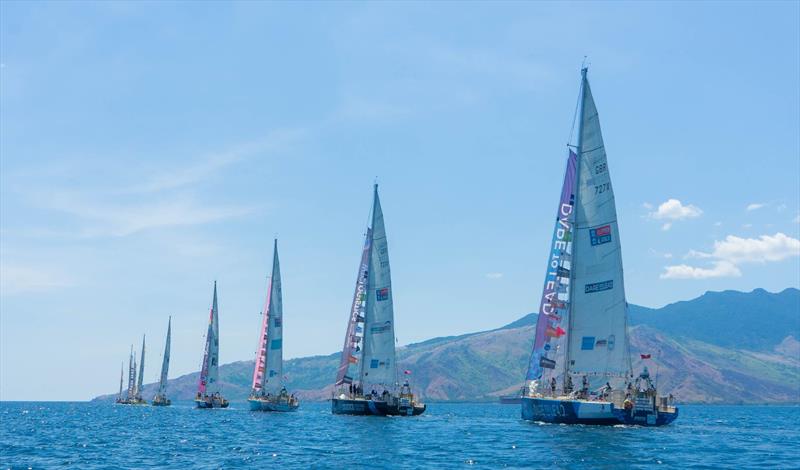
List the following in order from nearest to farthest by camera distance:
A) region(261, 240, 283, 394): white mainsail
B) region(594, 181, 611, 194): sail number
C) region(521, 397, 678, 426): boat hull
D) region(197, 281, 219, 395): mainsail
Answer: region(521, 397, 678, 426): boat hull → region(594, 181, 611, 194): sail number → region(261, 240, 283, 394): white mainsail → region(197, 281, 219, 395): mainsail

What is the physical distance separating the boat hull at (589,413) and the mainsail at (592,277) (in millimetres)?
3137

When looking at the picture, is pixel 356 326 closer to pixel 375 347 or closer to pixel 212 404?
pixel 375 347

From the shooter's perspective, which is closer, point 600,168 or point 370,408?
point 600,168

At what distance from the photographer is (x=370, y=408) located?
79.9 m

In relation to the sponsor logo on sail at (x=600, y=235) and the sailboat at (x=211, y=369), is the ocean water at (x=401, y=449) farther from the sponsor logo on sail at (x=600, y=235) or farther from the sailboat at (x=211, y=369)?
the sailboat at (x=211, y=369)

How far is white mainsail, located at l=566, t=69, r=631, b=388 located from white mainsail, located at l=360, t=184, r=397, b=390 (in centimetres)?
2395

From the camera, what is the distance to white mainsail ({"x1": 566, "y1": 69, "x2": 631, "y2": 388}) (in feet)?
206

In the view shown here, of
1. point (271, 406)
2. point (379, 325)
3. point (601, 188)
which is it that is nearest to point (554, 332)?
point (601, 188)

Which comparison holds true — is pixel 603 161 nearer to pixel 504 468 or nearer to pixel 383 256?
pixel 383 256

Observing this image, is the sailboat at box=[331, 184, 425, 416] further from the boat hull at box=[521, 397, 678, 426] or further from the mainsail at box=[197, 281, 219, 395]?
the mainsail at box=[197, 281, 219, 395]

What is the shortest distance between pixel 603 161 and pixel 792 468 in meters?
31.1

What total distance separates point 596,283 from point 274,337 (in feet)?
181

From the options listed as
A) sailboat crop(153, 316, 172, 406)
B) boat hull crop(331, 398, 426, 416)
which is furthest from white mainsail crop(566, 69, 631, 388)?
sailboat crop(153, 316, 172, 406)

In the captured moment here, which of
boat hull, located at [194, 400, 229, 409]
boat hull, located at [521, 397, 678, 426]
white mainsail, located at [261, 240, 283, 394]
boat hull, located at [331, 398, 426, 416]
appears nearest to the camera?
boat hull, located at [521, 397, 678, 426]
